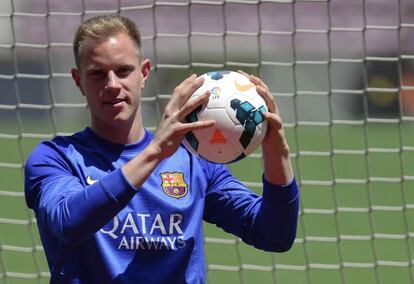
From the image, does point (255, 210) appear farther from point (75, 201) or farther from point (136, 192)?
point (75, 201)

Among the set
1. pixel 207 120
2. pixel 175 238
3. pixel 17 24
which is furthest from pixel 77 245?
pixel 17 24

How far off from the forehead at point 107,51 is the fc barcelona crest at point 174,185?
29 centimetres

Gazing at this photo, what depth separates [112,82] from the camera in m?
2.35

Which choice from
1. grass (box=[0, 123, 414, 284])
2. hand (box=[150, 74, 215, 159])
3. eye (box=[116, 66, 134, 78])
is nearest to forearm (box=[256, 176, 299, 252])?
hand (box=[150, 74, 215, 159])

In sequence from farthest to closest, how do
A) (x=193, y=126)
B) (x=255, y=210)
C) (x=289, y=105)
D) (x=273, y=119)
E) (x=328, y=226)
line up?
(x=289, y=105) < (x=328, y=226) < (x=255, y=210) < (x=273, y=119) < (x=193, y=126)

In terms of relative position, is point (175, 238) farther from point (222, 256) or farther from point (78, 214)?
point (222, 256)

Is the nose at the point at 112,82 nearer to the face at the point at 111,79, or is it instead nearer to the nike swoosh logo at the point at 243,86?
the face at the point at 111,79

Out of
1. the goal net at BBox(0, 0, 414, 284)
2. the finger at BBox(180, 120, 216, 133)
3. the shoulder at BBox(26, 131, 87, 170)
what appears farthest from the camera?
the goal net at BBox(0, 0, 414, 284)

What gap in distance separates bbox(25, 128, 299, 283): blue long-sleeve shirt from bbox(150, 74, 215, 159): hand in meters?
0.16

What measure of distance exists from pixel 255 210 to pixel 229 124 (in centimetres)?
32

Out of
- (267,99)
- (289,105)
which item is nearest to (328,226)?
(289,105)

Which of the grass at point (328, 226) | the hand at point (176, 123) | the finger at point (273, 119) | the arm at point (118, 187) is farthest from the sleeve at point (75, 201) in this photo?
the grass at point (328, 226)

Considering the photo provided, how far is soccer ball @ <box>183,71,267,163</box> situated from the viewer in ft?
7.45

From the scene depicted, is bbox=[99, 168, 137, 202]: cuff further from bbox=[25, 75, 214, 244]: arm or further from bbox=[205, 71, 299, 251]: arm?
bbox=[205, 71, 299, 251]: arm
